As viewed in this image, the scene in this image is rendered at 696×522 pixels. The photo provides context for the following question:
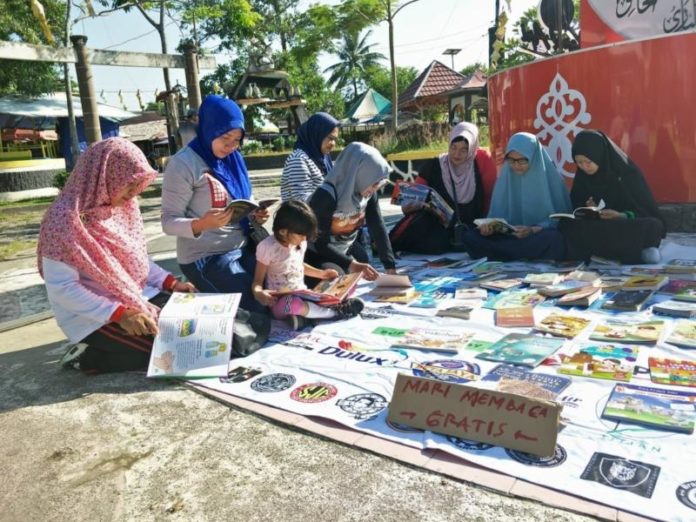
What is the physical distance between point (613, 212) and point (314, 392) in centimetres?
267

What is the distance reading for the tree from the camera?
11578 millimetres

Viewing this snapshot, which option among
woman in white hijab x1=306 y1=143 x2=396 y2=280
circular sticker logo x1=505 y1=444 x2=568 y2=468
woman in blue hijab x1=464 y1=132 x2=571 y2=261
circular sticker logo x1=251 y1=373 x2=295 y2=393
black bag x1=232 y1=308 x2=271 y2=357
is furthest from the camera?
woman in blue hijab x1=464 y1=132 x2=571 y2=261

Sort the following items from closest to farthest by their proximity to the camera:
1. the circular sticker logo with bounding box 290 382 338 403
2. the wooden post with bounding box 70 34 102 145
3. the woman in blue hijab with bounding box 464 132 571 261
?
1. the circular sticker logo with bounding box 290 382 338 403
2. the woman in blue hijab with bounding box 464 132 571 261
3. the wooden post with bounding box 70 34 102 145

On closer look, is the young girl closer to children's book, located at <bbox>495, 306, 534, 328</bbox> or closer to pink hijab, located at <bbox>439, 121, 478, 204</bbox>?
children's book, located at <bbox>495, 306, 534, 328</bbox>

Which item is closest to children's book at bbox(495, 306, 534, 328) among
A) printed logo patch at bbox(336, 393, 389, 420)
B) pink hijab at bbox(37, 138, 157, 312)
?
printed logo patch at bbox(336, 393, 389, 420)

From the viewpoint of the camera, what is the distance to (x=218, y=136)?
309cm

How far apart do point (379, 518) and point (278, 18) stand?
88.7ft

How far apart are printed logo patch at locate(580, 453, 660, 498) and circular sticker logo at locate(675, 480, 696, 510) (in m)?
0.06

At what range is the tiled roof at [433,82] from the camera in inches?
817

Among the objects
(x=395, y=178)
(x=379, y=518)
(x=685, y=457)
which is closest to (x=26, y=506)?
(x=379, y=518)

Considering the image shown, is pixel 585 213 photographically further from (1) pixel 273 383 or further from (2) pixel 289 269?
(1) pixel 273 383

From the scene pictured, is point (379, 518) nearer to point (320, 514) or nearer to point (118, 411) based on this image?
point (320, 514)

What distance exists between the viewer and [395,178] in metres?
8.77

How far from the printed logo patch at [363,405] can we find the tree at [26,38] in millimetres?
11967
